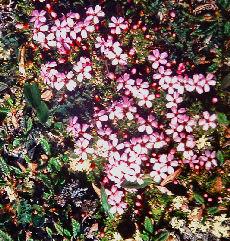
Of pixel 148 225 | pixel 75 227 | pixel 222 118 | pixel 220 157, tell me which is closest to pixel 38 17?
pixel 222 118

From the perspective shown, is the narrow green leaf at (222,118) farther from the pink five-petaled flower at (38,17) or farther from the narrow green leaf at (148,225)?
the pink five-petaled flower at (38,17)

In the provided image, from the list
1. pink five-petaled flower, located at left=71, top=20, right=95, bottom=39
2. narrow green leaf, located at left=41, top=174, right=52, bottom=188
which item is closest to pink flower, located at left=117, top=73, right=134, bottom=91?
pink five-petaled flower, located at left=71, top=20, right=95, bottom=39

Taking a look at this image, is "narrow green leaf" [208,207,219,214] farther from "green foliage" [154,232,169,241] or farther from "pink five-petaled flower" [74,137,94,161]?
"pink five-petaled flower" [74,137,94,161]

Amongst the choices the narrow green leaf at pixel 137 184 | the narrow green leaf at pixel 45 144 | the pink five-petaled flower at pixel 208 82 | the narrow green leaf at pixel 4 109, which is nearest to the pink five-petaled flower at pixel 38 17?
the narrow green leaf at pixel 4 109

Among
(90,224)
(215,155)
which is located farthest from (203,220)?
(90,224)

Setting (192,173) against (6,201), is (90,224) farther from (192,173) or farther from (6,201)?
(192,173)
